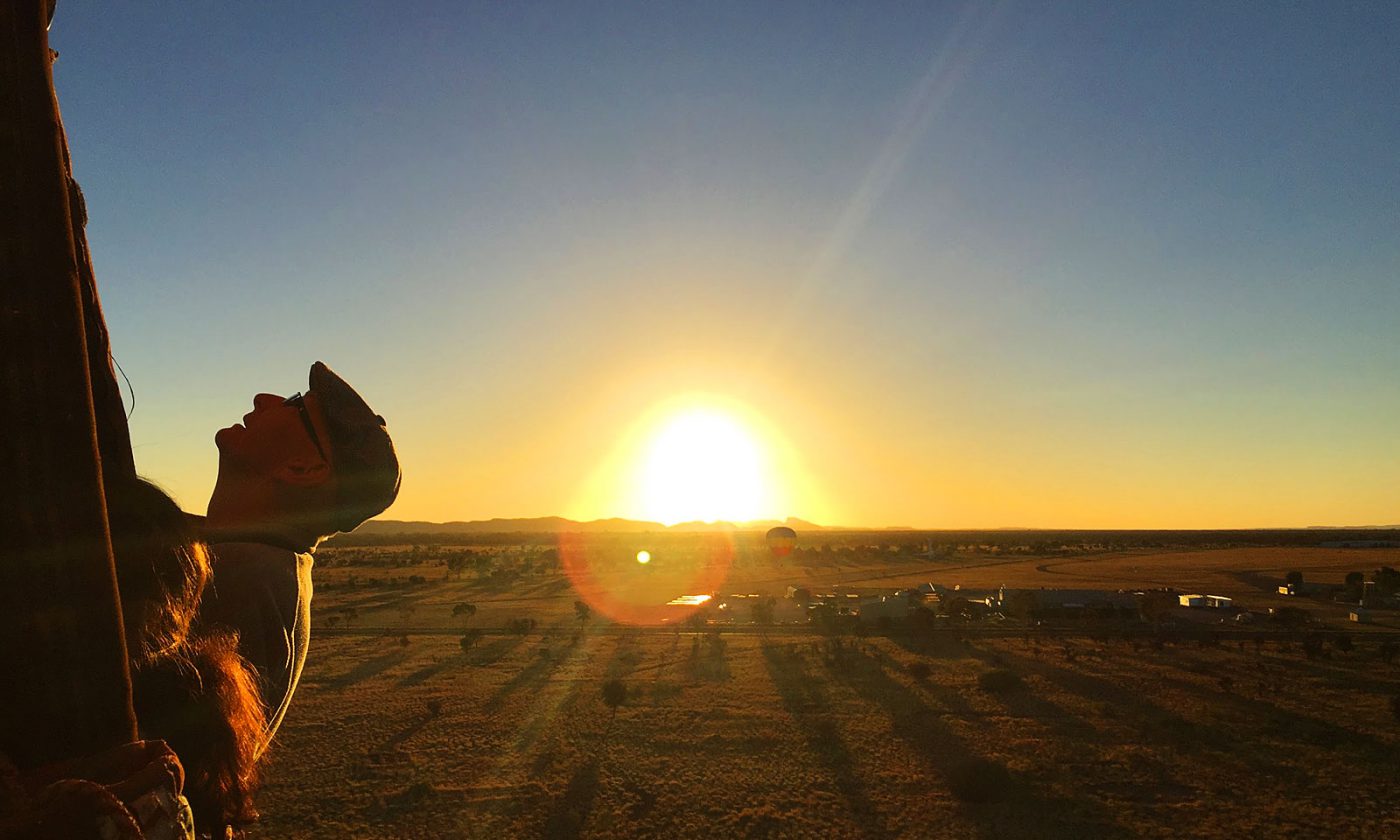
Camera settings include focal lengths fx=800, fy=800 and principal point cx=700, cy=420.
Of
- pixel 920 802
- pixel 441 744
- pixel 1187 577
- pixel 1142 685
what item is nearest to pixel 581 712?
pixel 441 744

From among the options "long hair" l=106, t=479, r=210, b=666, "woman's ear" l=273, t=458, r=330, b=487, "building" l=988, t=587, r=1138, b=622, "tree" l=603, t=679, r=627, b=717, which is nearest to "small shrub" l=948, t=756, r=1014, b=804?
"tree" l=603, t=679, r=627, b=717

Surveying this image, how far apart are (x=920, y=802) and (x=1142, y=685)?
734 inches

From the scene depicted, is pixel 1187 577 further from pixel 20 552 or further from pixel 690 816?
pixel 20 552

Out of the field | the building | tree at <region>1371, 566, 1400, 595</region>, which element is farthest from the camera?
tree at <region>1371, 566, 1400, 595</region>

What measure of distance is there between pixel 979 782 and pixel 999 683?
1232cm

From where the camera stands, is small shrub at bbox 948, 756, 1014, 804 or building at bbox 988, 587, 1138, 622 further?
building at bbox 988, 587, 1138, 622

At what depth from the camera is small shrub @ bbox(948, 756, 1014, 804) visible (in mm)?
23094

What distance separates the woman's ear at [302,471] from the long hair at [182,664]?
50 centimetres

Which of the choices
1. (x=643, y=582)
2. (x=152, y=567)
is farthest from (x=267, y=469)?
(x=643, y=582)

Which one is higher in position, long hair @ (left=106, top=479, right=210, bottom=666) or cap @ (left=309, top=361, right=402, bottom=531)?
cap @ (left=309, top=361, right=402, bottom=531)

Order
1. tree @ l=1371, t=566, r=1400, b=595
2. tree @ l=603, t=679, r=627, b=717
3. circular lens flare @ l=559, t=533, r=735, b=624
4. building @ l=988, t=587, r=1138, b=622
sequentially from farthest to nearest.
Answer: tree @ l=1371, t=566, r=1400, b=595 < circular lens flare @ l=559, t=533, r=735, b=624 < building @ l=988, t=587, r=1138, b=622 < tree @ l=603, t=679, r=627, b=717

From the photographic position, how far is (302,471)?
2.66 m

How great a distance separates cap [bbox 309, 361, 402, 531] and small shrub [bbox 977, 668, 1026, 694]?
3609 centimetres

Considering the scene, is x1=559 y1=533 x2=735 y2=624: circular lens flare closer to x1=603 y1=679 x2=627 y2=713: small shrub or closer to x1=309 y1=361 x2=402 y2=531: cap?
x1=603 y1=679 x2=627 y2=713: small shrub
